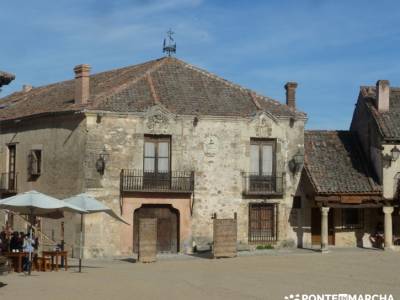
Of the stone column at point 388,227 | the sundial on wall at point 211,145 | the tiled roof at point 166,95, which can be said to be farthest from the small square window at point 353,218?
the sundial on wall at point 211,145

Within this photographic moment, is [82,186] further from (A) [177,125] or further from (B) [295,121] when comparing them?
(B) [295,121]

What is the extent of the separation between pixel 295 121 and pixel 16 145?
12.6m

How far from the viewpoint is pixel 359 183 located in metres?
32.3

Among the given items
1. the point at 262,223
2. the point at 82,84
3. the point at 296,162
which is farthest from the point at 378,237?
the point at 82,84

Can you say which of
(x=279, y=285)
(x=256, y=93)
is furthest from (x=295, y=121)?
(x=279, y=285)

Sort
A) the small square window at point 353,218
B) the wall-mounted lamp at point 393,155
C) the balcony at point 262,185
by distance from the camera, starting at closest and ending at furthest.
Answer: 1. the balcony at point 262,185
2. the wall-mounted lamp at point 393,155
3. the small square window at point 353,218

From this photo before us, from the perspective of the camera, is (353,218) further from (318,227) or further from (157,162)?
(157,162)

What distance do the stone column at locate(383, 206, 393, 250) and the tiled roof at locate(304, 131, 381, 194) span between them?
925 millimetres

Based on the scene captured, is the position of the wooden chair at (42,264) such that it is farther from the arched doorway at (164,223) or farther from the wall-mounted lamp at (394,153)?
the wall-mounted lamp at (394,153)

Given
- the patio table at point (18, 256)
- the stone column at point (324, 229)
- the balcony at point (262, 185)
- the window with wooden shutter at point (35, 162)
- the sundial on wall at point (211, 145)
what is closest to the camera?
the patio table at point (18, 256)

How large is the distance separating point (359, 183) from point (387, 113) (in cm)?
369

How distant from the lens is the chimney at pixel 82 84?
95.8ft

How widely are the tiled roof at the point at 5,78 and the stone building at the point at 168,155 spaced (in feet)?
40.8

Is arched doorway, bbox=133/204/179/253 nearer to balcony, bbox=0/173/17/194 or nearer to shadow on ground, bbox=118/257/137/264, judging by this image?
shadow on ground, bbox=118/257/137/264
